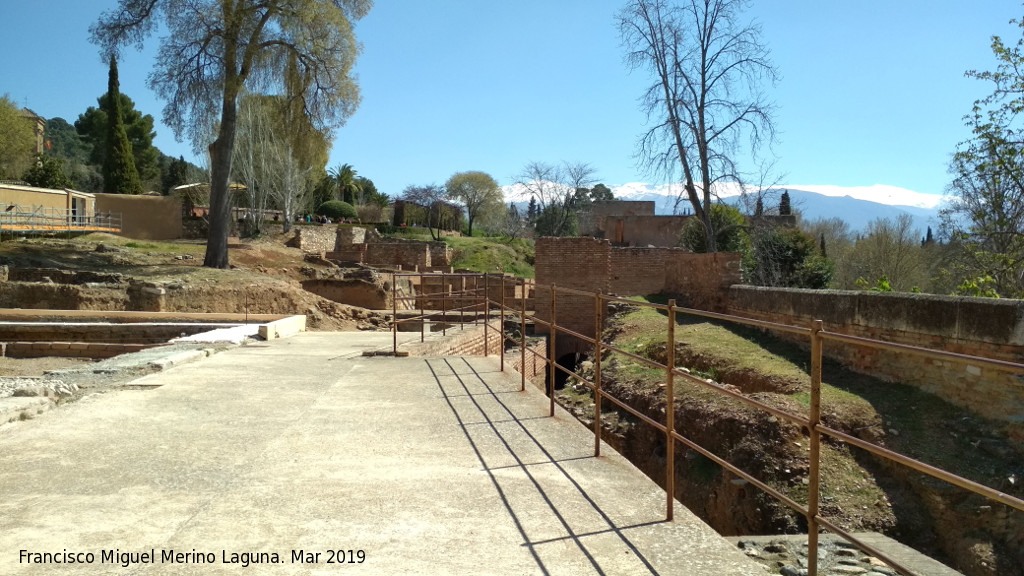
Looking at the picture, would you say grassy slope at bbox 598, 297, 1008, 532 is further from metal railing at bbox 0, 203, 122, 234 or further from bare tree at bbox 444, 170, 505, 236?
bare tree at bbox 444, 170, 505, 236

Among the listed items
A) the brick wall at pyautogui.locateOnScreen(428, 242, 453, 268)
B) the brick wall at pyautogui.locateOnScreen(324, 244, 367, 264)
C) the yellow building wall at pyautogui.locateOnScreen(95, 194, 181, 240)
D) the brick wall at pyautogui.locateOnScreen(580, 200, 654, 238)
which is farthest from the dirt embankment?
the brick wall at pyautogui.locateOnScreen(580, 200, 654, 238)

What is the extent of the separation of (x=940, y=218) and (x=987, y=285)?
540 centimetres

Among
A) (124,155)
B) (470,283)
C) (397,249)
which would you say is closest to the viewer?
(470,283)

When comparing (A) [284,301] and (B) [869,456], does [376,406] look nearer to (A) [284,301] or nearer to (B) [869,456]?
(B) [869,456]

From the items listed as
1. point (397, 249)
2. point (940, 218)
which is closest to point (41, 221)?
point (397, 249)

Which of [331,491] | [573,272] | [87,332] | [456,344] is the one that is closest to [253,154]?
[573,272]

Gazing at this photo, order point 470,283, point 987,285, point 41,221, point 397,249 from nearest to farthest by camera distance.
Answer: point 987,285 → point 470,283 → point 41,221 → point 397,249

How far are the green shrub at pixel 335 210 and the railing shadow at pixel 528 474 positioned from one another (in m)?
54.3

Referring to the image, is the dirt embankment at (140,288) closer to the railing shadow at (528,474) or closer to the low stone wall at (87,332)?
the low stone wall at (87,332)

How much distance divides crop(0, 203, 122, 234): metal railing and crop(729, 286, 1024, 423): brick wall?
30.1 m

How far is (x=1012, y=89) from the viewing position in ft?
47.0

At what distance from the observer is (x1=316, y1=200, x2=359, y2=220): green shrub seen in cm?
5916

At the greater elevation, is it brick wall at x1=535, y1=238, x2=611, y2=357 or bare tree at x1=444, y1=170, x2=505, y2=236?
bare tree at x1=444, y1=170, x2=505, y2=236

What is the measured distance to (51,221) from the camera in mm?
34438
